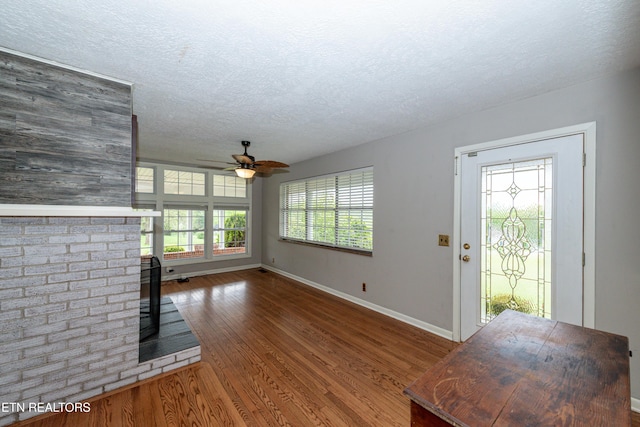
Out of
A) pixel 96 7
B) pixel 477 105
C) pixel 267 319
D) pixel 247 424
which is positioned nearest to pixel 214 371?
pixel 247 424

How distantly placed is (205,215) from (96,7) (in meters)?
4.77

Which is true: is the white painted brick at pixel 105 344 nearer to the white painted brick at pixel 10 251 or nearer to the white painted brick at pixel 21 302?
the white painted brick at pixel 21 302

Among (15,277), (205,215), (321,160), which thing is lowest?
(15,277)

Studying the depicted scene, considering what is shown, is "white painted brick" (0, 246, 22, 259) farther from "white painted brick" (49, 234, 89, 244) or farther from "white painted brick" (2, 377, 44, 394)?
"white painted brick" (2, 377, 44, 394)

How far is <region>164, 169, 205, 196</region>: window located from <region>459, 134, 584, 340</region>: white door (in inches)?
201

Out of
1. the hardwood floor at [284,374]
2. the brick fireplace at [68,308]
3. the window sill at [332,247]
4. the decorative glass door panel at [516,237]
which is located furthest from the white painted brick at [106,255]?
the decorative glass door panel at [516,237]

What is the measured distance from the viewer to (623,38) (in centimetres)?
156

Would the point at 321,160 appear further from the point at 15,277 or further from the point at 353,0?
the point at 15,277

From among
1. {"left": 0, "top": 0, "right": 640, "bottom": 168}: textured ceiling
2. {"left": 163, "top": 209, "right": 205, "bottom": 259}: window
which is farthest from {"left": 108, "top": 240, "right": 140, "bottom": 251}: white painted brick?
{"left": 163, "top": 209, "right": 205, "bottom": 259}: window

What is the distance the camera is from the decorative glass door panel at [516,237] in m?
2.29

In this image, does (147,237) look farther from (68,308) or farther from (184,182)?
(68,308)

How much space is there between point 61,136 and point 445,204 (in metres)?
3.54

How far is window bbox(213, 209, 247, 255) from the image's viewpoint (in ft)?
19.4

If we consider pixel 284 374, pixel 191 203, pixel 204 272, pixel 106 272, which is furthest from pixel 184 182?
pixel 284 374
